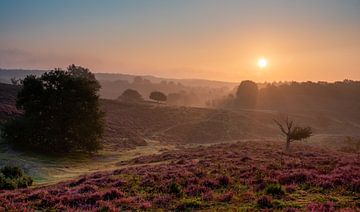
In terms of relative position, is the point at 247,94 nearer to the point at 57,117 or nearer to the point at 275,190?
the point at 57,117

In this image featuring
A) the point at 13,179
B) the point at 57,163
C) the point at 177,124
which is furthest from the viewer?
the point at 177,124

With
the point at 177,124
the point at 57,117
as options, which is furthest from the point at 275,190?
the point at 177,124

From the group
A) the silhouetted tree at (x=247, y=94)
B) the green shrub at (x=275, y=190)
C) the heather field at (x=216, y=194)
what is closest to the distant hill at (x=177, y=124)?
the silhouetted tree at (x=247, y=94)

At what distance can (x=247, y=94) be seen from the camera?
19162cm

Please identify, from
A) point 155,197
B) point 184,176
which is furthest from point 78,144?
point 155,197

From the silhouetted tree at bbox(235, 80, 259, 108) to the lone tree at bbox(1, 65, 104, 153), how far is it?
131967 millimetres

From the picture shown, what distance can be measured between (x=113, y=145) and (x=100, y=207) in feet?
202

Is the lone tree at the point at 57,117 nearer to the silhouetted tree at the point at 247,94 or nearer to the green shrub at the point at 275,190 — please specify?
the green shrub at the point at 275,190

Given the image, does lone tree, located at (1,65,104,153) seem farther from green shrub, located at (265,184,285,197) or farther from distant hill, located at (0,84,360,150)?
A: green shrub, located at (265,184,285,197)

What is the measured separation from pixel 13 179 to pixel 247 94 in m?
167

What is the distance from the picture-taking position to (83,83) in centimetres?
6525

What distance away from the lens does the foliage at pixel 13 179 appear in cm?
2944

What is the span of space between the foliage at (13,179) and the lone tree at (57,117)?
25897 mm

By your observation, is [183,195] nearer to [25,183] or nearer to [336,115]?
[25,183]
